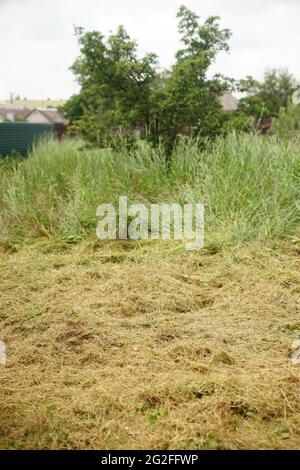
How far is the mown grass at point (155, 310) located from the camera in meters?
1.96

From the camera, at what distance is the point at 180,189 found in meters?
5.13

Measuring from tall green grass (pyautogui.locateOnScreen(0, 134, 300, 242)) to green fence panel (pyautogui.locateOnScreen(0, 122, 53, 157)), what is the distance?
14.0 ft

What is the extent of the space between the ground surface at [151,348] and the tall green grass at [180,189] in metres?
0.50

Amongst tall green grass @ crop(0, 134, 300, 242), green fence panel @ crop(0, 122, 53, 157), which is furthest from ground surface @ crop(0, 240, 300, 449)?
green fence panel @ crop(0, 122, 53, 157)

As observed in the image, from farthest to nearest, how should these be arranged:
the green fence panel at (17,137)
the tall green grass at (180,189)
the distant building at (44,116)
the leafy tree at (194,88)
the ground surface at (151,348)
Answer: the distant building at (44,116) → the green fence panel at (17,137) → the leafy tree at (194,88) → the tall green grass at (180,189) → the ground surface at (151,348)

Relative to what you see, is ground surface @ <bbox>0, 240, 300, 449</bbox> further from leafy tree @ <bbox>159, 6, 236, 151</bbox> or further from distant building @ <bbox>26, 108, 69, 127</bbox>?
distant building @ <bbox>26, 108, 69, 127</bbox>

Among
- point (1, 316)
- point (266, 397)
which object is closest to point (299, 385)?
point (266, 397)

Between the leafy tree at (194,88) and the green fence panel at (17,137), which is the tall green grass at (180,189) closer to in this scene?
the leafy tree at (194,88)

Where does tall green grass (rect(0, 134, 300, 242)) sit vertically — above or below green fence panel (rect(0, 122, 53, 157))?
below

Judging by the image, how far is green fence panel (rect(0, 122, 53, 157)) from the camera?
10031 millimetres

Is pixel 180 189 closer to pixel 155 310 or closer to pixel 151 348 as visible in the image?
pixel 155 310

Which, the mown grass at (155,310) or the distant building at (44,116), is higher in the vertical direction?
the distant building at (44,116)

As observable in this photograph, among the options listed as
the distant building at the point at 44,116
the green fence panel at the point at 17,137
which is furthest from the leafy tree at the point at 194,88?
the distant building at the point at 44,116

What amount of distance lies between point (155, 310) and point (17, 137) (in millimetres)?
8914
